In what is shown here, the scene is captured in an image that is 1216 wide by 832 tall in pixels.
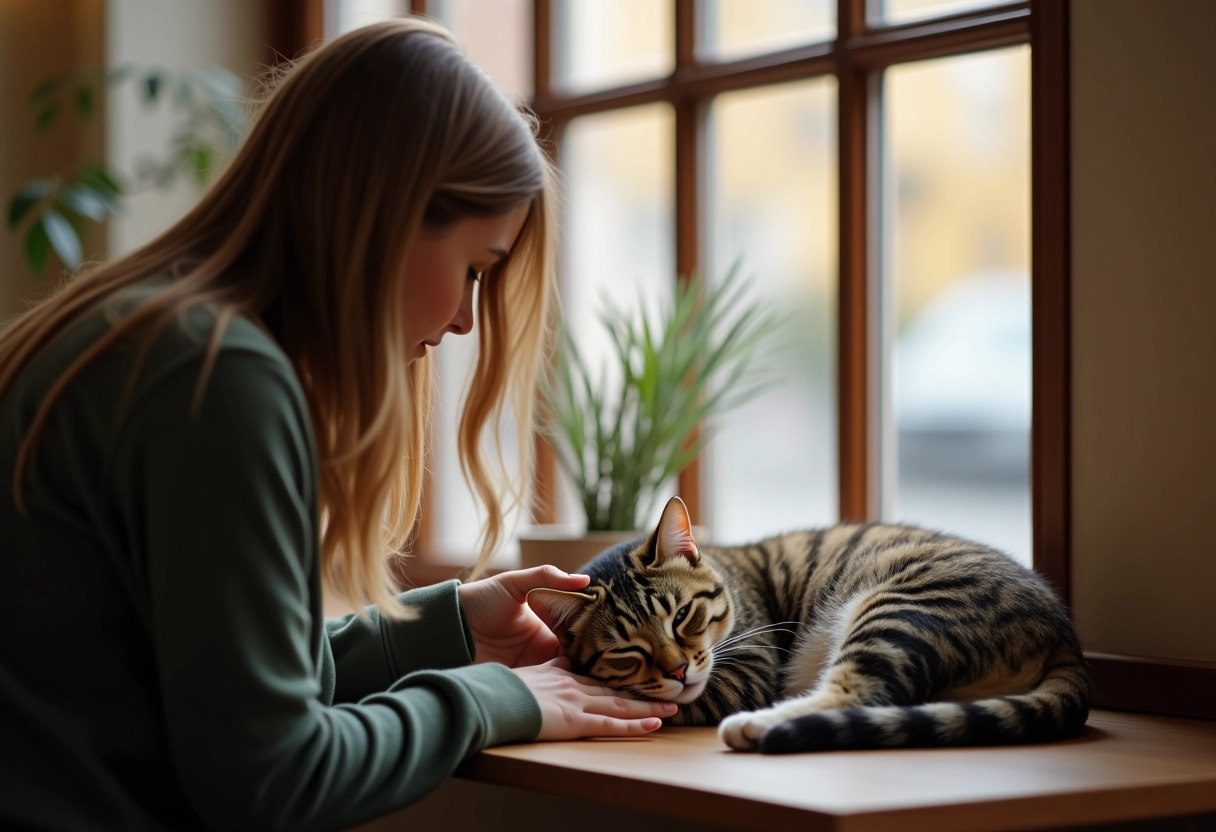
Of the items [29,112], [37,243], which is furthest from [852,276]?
[29,112]

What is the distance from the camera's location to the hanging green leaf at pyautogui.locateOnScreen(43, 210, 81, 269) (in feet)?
8.08

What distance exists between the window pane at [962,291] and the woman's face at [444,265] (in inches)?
40.7

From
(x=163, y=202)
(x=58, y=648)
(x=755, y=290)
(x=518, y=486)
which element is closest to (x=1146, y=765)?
(x=518, y=486)

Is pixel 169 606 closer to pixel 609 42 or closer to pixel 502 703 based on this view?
pixel 502 703

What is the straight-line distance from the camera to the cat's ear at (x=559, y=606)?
4.69ft

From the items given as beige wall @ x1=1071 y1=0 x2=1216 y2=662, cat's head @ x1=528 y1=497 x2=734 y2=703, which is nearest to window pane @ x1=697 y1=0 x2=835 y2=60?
beige wall @ x1=1071 y1=0 x2=1216 y2=662

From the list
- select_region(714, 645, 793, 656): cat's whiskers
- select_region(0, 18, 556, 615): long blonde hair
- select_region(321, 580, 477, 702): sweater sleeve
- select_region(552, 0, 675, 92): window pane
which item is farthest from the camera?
select_region(552, 0, 675, 92): window pane

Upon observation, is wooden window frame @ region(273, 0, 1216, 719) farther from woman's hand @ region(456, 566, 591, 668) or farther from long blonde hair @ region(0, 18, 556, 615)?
long blonde hair @ region(0, 18, 556, 615)

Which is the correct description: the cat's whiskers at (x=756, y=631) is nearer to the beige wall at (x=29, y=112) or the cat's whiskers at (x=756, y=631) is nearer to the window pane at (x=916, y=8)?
the window pane at (x=916, y=8)

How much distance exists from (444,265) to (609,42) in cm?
154

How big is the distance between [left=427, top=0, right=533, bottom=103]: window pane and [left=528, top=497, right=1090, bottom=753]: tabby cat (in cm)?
141

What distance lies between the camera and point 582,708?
129 centimetres

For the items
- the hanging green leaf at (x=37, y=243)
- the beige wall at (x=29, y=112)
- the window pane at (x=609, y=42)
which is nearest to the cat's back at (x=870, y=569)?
the window pane at (x=609, y=42)

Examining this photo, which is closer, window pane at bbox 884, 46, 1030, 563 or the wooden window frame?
the wooden window frame
